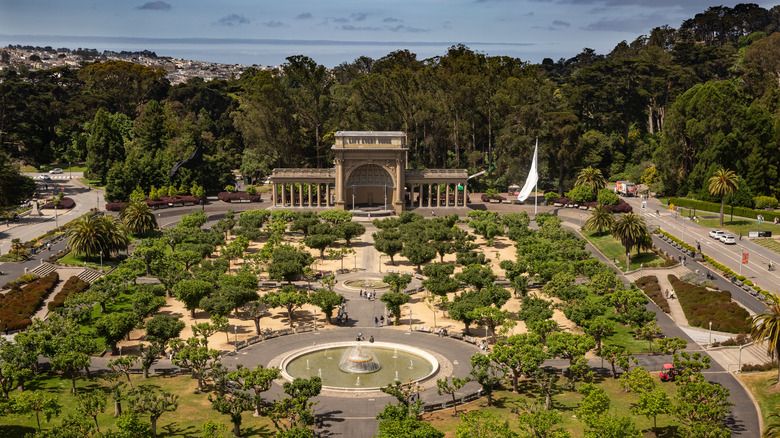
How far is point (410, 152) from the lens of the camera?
456 ft

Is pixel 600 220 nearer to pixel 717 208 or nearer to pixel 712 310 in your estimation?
pixel 717 208

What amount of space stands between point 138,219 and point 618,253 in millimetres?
61645

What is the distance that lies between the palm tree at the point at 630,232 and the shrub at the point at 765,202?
2774cm

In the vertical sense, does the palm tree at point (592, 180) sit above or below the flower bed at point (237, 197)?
above

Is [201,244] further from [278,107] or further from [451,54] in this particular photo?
[451,54]

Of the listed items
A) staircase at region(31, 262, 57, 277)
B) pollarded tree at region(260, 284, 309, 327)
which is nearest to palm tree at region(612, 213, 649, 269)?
pollarded tree at region(260, 284, 309, 327)

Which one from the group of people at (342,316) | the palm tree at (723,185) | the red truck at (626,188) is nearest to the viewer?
the group of people at (342,316)

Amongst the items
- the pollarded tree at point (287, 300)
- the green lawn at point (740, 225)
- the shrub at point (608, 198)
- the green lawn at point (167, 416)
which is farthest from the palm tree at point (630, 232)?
the green lawn at point (167, 416)

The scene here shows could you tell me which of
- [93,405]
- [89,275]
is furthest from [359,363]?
[89,275]

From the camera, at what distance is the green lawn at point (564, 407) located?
46938mm

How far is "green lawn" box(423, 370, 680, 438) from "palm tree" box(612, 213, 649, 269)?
3412cm

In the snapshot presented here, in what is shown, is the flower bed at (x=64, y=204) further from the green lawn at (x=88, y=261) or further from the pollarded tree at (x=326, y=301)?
the pollarded tree at (x=326, y=301)

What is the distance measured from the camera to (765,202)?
104 metres

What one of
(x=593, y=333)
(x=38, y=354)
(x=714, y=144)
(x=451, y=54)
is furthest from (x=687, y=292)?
(x=451, y=54)
